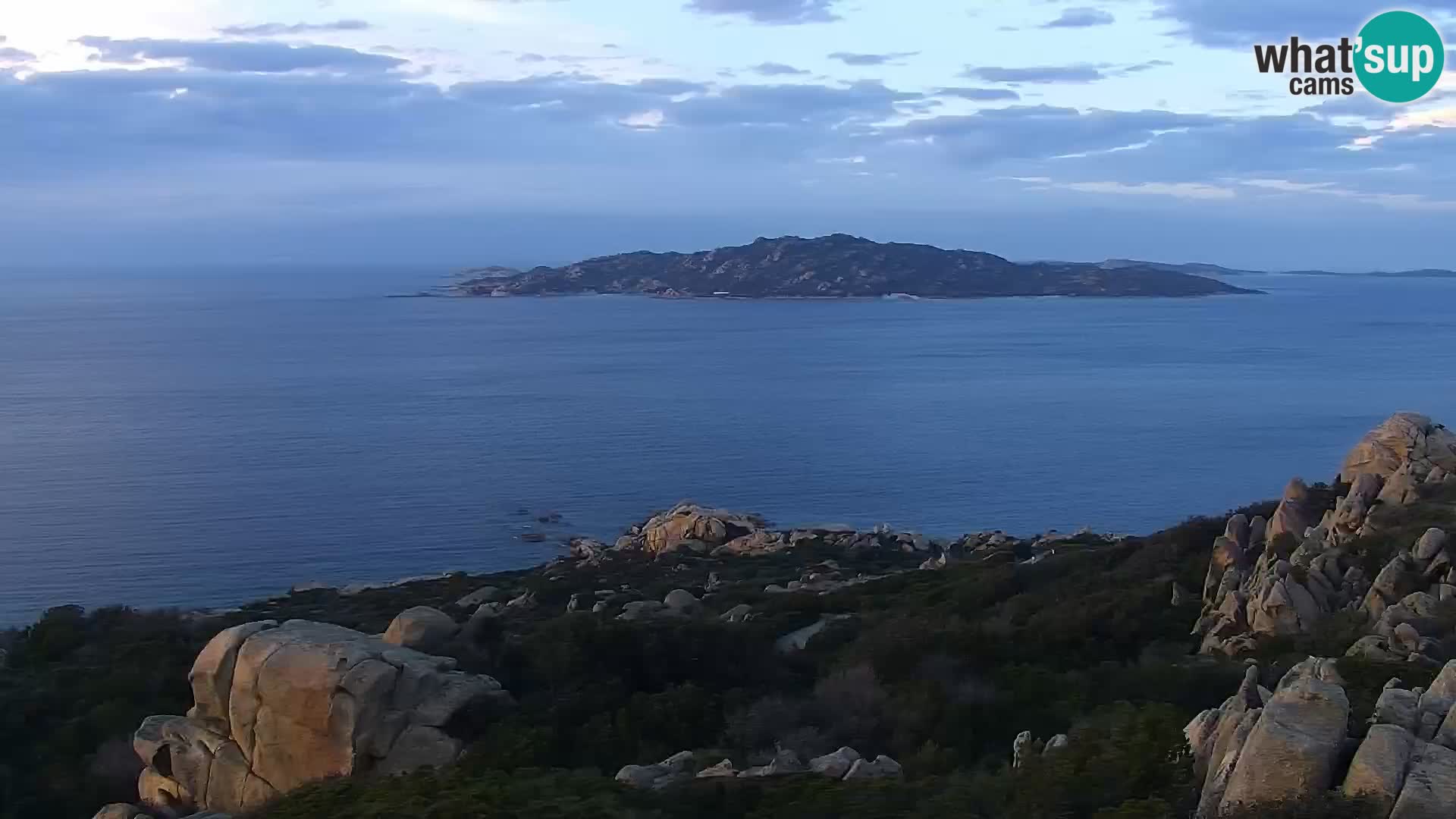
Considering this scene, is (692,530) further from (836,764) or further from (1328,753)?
(1328,753)

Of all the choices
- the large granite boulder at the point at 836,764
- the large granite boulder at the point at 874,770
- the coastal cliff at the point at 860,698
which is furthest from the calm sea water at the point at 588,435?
the large granite boulder at the point at 874,770

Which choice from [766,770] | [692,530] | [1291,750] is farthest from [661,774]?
[692,530]

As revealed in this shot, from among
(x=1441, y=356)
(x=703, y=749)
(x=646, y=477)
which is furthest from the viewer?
(x=1441, y=356)

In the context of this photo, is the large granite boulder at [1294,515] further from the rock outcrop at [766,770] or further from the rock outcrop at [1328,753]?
the rock outcrop at [1328,753]

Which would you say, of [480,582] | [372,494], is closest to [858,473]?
[372,494]

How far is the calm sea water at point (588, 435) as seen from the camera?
47.5m

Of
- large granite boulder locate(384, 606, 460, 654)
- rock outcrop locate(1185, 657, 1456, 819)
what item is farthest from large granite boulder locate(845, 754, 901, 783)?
large granite boulder locate(384, 606, 460, 654)

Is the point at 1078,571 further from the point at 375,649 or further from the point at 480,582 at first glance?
the point at 480,582

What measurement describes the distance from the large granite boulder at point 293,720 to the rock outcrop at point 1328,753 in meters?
7.93

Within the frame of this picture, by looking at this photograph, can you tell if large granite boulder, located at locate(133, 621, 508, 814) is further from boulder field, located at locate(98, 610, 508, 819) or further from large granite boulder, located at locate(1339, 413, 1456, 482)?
large granite boulder, located at locate(1339, 413, 1456, 482)

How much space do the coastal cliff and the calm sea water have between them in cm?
2414

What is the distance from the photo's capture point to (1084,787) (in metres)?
8.55

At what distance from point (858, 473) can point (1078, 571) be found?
120 feet

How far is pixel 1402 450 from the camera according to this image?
2195cm
